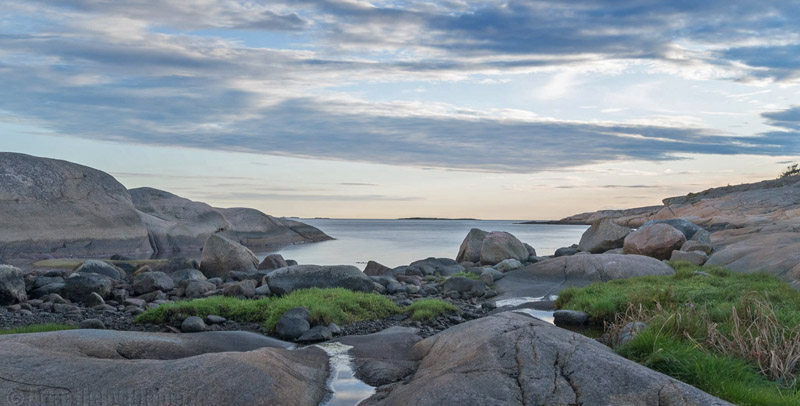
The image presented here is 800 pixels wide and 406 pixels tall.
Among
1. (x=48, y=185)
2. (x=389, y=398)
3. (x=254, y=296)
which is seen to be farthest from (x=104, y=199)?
(x=389, y=398)

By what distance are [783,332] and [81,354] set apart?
10.0m

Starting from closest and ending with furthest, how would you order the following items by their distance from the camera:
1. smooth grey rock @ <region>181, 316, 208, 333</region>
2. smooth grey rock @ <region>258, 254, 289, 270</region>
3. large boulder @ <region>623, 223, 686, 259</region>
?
smooth grey rock @ <region>181, 316, 208, 333</region>
large boulder @ <region>623, 223, 686, 259</region>
smooth grey rock @ <region>258, 254, 289, 270</region>

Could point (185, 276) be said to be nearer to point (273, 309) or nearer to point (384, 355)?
point (273, 309)

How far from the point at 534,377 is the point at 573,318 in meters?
6.82

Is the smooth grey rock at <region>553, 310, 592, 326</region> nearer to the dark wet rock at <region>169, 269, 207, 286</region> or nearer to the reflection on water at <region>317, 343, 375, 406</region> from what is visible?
the reflection on water at <region>317, 343, 375, 406</region>

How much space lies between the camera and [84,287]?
17125 mm

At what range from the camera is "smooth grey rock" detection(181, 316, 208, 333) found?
12.7 m

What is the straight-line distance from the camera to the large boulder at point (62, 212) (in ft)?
117

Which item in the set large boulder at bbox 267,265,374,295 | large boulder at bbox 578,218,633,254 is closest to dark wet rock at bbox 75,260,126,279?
large boulder at bbox 267,265,374,295

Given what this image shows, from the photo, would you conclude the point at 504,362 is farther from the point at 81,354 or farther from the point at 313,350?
the point at 81,354

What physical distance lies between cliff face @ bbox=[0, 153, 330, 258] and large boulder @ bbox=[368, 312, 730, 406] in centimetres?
3604

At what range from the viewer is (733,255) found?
20.1 m

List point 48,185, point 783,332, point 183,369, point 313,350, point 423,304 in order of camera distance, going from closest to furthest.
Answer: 1. point 183,369
2. point 783,332
3. point 313,350
4. point 423,304
5. point 48,185

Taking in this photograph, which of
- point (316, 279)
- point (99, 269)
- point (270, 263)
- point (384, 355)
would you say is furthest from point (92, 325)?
point (270, 263)
